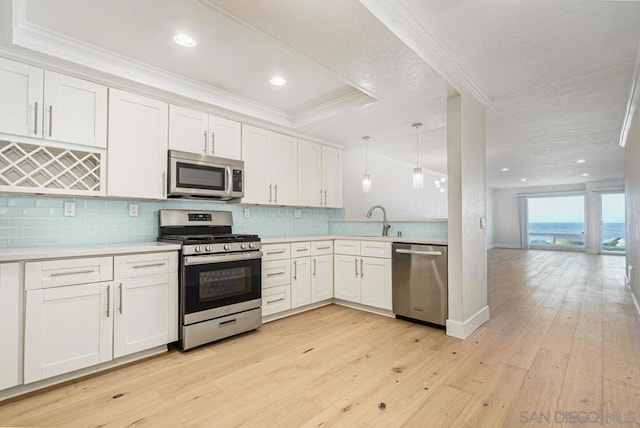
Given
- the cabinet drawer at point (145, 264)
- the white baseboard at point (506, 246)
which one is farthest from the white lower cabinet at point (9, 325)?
the white baseboard at point (506, 246)

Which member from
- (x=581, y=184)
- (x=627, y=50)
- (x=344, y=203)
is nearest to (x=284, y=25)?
A: (x=627, y=50)

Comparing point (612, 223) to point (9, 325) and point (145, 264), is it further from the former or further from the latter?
point (9, 325)

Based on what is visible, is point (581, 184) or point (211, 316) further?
point (581, 184)

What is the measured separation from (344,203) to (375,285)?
1709mm

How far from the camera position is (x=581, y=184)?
33.0 ft

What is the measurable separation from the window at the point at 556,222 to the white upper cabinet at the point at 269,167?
1068 cm

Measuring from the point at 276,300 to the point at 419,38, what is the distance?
109 inches

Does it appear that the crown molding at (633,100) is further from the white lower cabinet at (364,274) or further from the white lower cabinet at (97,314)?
the white lower cabinet at (97,314)

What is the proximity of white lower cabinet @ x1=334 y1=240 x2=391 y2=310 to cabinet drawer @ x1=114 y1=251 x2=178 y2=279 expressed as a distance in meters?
2.02

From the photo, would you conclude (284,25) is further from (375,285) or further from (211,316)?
(375,285)

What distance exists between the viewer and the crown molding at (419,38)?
181 cm

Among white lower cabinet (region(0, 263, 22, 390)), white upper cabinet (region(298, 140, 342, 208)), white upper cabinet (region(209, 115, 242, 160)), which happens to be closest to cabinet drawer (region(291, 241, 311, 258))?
white upper cabinet (region(298, 140, 342, 208))

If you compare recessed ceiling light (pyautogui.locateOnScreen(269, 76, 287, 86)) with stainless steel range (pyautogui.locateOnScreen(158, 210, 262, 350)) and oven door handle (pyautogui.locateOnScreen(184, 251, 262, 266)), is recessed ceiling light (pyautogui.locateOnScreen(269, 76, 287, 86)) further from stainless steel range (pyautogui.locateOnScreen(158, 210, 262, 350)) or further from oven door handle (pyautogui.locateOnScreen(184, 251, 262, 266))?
oven door handle (pyautogui.locateOnScreen(184, 251, 262, 266))

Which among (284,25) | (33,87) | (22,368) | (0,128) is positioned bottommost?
(22,368)
